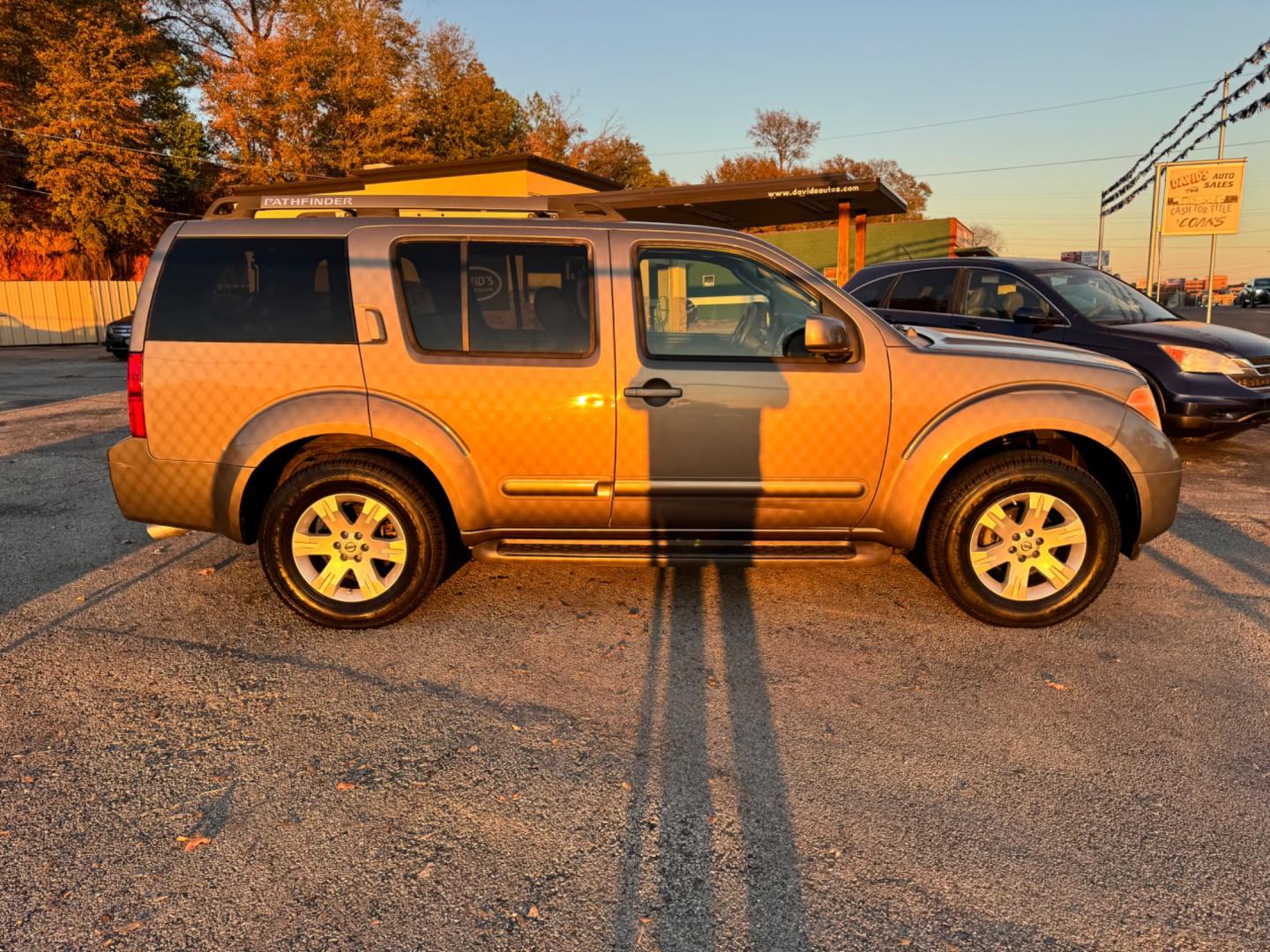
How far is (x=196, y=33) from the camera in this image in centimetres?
3900

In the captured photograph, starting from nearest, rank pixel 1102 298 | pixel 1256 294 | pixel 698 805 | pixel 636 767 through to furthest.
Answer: pixel 698 805 < pixel 636 767 < pixel 1102 298 < pixel 1256 294

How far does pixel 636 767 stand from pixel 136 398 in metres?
3.01

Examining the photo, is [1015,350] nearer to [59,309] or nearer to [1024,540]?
[1024,540]

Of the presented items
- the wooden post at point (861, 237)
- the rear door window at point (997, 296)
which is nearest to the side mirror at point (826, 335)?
the rear door window at point (997, 296)

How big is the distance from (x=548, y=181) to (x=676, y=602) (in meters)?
19.1

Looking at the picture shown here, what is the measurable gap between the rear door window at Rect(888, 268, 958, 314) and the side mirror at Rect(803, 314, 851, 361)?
16.4 ft

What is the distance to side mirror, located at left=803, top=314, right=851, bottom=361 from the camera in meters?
3.91

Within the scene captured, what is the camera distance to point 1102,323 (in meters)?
7.67

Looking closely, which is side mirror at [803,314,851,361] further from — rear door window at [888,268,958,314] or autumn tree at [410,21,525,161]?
autumn tree at [410,21,525,161]

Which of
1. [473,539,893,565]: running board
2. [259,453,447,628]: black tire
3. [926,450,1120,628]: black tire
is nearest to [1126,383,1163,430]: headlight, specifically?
[926,450,1120,628]: black tire

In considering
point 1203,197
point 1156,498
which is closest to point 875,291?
point 1156,498

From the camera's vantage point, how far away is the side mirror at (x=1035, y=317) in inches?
304

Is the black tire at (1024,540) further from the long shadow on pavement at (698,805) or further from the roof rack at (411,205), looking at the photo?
the roof rack at (411,205)

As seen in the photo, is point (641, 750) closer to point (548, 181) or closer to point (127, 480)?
point (127, 480)
